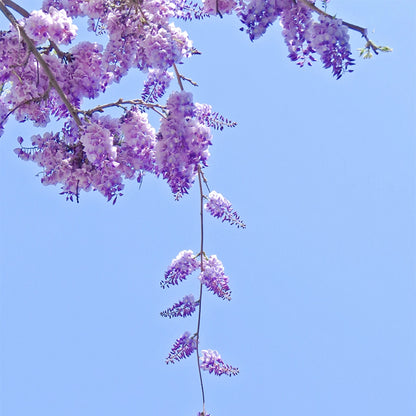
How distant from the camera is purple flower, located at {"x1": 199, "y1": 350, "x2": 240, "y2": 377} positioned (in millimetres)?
4625

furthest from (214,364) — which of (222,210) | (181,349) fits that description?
(222,210)

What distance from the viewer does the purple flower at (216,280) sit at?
4520 mm

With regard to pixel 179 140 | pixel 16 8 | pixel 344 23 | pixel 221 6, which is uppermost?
pixel 221 6

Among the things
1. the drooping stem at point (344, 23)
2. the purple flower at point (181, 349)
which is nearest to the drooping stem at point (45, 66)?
the drooping stem at point (344, 23)

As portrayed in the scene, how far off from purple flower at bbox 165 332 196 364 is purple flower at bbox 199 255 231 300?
54 cm

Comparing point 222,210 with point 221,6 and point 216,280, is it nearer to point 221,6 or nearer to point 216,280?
point 216,280

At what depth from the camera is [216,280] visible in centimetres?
454

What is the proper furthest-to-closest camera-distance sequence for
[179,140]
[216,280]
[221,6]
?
[216,280] → [221,6] → [179,140]

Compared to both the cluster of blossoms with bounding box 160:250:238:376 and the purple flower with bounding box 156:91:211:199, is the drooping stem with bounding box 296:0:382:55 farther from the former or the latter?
the cluster of blossoms with bounding box 160:250:238:376

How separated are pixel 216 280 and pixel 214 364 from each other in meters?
0.80

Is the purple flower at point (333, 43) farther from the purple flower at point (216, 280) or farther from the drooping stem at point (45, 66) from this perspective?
the purple flower at point (216, 280)

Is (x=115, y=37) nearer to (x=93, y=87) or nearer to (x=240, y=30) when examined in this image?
(x=93, y=87)

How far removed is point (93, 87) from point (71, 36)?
304 millimetres

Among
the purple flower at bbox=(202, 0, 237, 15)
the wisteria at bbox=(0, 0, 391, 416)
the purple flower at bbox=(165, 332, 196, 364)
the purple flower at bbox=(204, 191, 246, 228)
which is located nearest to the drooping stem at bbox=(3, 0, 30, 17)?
the wisteria at bbox=(0, 0, 391, 416)
